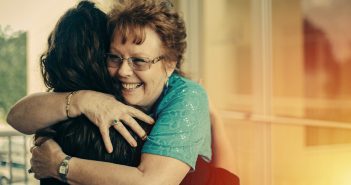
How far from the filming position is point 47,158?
123 centimetres

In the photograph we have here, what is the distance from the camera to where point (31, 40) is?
1.83 m

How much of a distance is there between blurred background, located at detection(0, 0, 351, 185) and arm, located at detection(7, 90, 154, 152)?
0.43 meters

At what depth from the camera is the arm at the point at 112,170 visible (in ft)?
3.81

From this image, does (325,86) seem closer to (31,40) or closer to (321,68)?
(321,68)

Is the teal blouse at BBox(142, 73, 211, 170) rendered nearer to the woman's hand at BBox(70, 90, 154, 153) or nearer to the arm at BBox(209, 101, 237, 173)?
the woman's hand at BBox(70, 90, 154, 153)

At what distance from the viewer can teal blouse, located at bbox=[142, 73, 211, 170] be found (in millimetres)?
1206

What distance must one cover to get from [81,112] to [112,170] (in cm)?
17

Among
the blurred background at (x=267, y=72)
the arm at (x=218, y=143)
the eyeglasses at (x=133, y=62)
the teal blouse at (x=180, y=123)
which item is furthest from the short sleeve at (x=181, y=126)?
the blurred background at (x=267, y=72)

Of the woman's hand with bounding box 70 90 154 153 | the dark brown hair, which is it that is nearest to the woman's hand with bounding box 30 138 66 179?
the woman's hand with bounding box 70 90 154 153

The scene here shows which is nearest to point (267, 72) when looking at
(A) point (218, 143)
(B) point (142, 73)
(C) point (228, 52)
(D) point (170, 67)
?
(C) point (228, 52)

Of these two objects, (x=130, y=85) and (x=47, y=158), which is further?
(x=130, y=85)

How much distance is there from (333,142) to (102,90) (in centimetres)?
98

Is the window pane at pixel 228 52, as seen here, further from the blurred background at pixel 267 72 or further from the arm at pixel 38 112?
the arm at pixel 38 112

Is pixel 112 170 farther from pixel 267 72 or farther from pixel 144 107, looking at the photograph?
pixel 267 72
